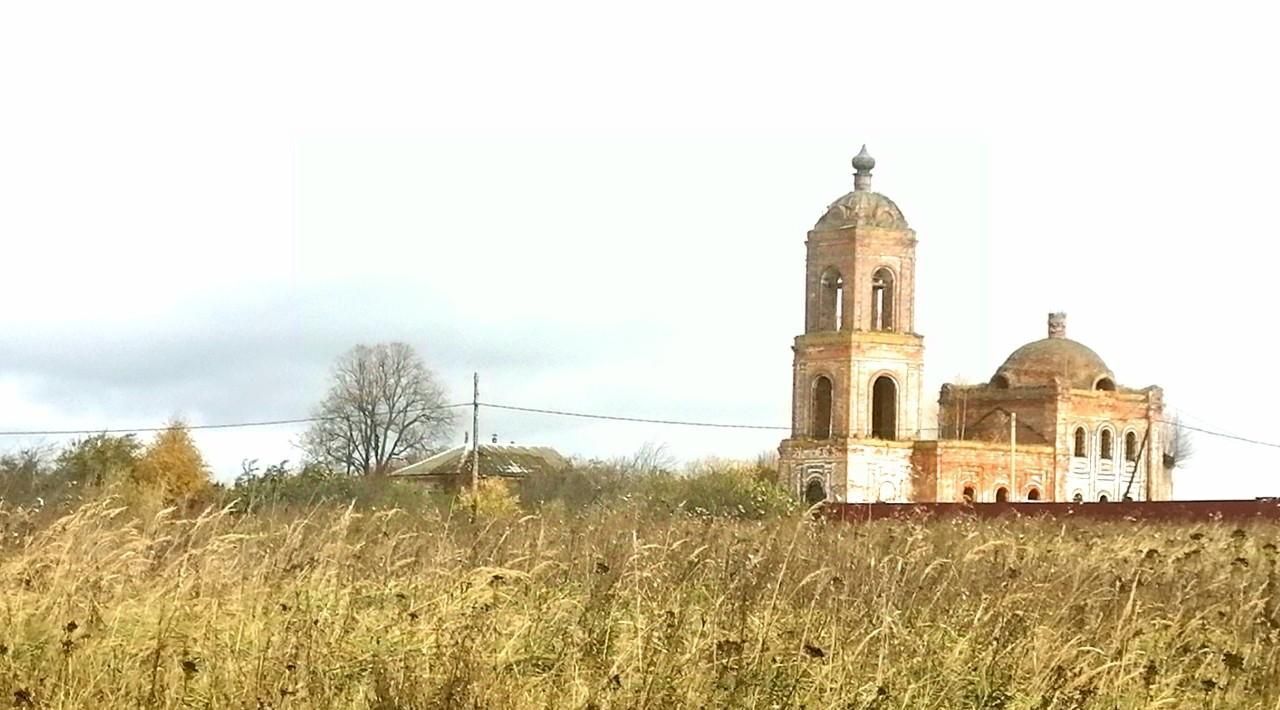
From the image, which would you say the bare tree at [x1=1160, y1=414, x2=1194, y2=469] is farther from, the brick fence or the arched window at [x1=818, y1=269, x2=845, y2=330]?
the brick fence

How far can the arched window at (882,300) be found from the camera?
170 feet

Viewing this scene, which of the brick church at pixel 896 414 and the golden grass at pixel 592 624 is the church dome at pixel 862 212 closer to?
the brick church at pixel 896 414

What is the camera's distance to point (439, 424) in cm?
6219

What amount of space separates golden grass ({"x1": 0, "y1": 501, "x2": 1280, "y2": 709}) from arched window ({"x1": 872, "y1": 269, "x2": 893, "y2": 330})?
1667 inches

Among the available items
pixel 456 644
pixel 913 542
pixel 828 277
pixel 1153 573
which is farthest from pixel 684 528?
pixel 828 277

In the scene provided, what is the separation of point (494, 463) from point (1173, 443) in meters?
24.5

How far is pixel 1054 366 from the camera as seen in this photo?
56.8 m

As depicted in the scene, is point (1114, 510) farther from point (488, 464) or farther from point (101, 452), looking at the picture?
point (488, 464)

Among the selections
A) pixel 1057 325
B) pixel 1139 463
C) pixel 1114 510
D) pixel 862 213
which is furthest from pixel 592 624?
pixel 1057 325

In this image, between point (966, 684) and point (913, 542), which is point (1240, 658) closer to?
point (966, 684)

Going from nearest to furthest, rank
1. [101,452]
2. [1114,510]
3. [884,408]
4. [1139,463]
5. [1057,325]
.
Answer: [1114,510] < [101,452] < [884,408] < [1139,463] < [1057,325]

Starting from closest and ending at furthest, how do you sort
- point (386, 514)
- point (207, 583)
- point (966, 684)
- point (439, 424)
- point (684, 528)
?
point (966, 684)
point (207, 583)
point (386, 514)
point (684, 528)
point (439, 424)

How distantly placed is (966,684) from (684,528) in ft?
12.3

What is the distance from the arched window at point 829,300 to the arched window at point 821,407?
1.58 metres
